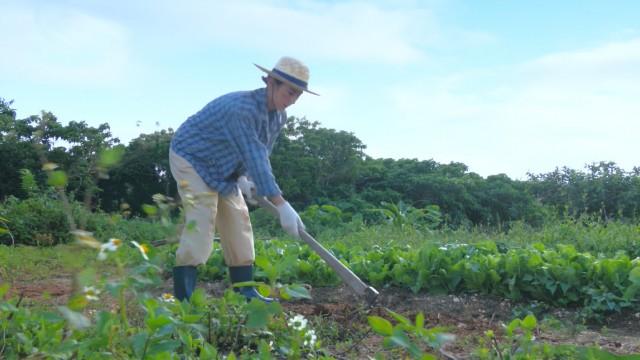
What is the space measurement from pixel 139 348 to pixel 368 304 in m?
2.33

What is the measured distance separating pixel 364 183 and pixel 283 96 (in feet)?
28.0

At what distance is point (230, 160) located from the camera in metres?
4.12

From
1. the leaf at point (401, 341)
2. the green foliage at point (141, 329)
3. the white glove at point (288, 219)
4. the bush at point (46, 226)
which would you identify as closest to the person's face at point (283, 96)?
the white glove at point (288, 219)

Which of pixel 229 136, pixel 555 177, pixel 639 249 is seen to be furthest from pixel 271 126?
pixel 555 177

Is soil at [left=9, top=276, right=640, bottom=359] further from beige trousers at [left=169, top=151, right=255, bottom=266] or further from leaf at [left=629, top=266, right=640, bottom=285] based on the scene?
beige trousers at [left=169, top=151, right=255, bottom=266]

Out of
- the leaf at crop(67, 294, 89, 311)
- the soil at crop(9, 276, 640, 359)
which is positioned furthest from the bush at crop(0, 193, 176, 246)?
the leaf at crop(67, 294, 89, 311)

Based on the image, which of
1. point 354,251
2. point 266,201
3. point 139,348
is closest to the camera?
point 139,348

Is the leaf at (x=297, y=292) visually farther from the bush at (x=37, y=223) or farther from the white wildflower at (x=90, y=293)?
the bush at (x=37, y=223)

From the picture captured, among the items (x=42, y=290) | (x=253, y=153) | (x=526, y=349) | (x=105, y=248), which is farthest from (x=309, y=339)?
(x=42, y=290)

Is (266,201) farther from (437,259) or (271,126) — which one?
(437,259)

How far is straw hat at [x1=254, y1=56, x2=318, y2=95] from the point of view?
3.99 metres

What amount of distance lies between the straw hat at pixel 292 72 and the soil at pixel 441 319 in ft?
3.82

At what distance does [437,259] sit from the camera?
462 centimetres

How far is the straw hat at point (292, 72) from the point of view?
3988 mm
